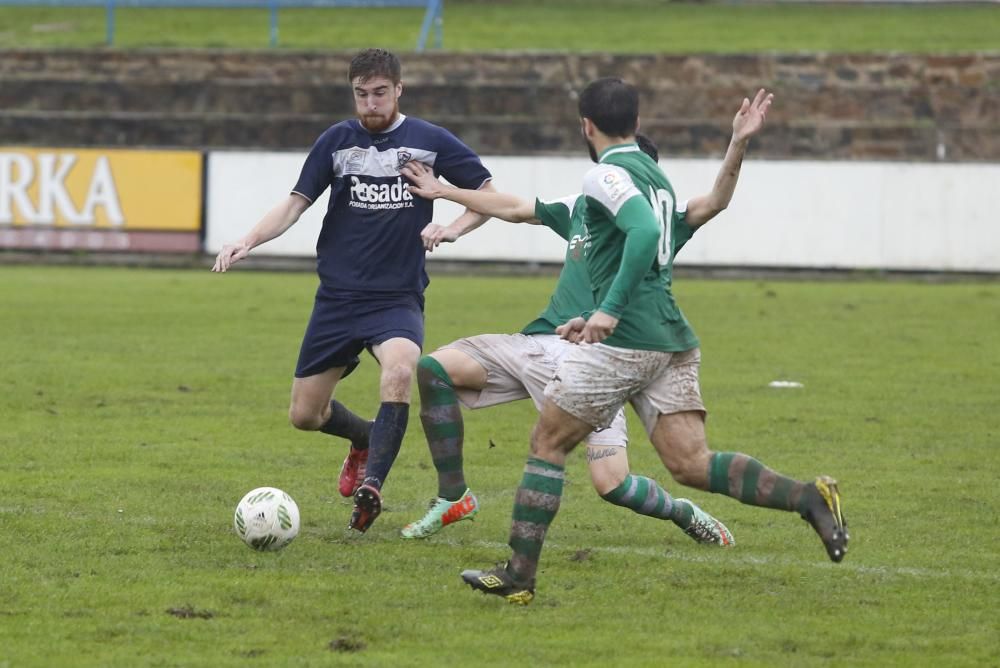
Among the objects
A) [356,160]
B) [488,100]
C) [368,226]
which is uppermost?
[356,160]

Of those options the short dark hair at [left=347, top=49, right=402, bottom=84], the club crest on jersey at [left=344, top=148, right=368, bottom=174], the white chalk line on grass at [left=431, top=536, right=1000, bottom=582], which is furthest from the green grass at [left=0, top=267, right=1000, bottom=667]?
the short dark hair at [left=347, top=49, right=402, bottom=84]

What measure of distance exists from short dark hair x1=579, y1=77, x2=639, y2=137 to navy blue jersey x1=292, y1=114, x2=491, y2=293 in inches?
74.4

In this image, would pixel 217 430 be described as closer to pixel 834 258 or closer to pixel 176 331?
pixel 176 331

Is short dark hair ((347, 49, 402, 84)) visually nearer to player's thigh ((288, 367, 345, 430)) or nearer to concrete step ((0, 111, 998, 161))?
player's thigh ((288, 367, 345, 430))

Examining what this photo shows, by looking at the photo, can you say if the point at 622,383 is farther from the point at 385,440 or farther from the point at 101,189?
the point at 101,189

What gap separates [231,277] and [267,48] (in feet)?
31.0

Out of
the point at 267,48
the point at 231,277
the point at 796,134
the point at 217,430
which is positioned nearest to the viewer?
the point at 217,430

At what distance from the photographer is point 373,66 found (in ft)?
24.3

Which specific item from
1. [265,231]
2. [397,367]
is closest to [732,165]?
[397,367]

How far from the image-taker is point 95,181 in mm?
23922

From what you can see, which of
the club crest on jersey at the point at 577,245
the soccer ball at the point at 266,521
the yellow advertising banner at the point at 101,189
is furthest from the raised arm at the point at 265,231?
the yellow advertising banner at the point at 101,189

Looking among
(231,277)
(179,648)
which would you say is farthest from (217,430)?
(231,277)

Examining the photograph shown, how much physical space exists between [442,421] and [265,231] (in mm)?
1286

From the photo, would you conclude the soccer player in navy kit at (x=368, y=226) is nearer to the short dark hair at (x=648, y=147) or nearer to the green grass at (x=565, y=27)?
the short dark hair at (x=648, y=147)
